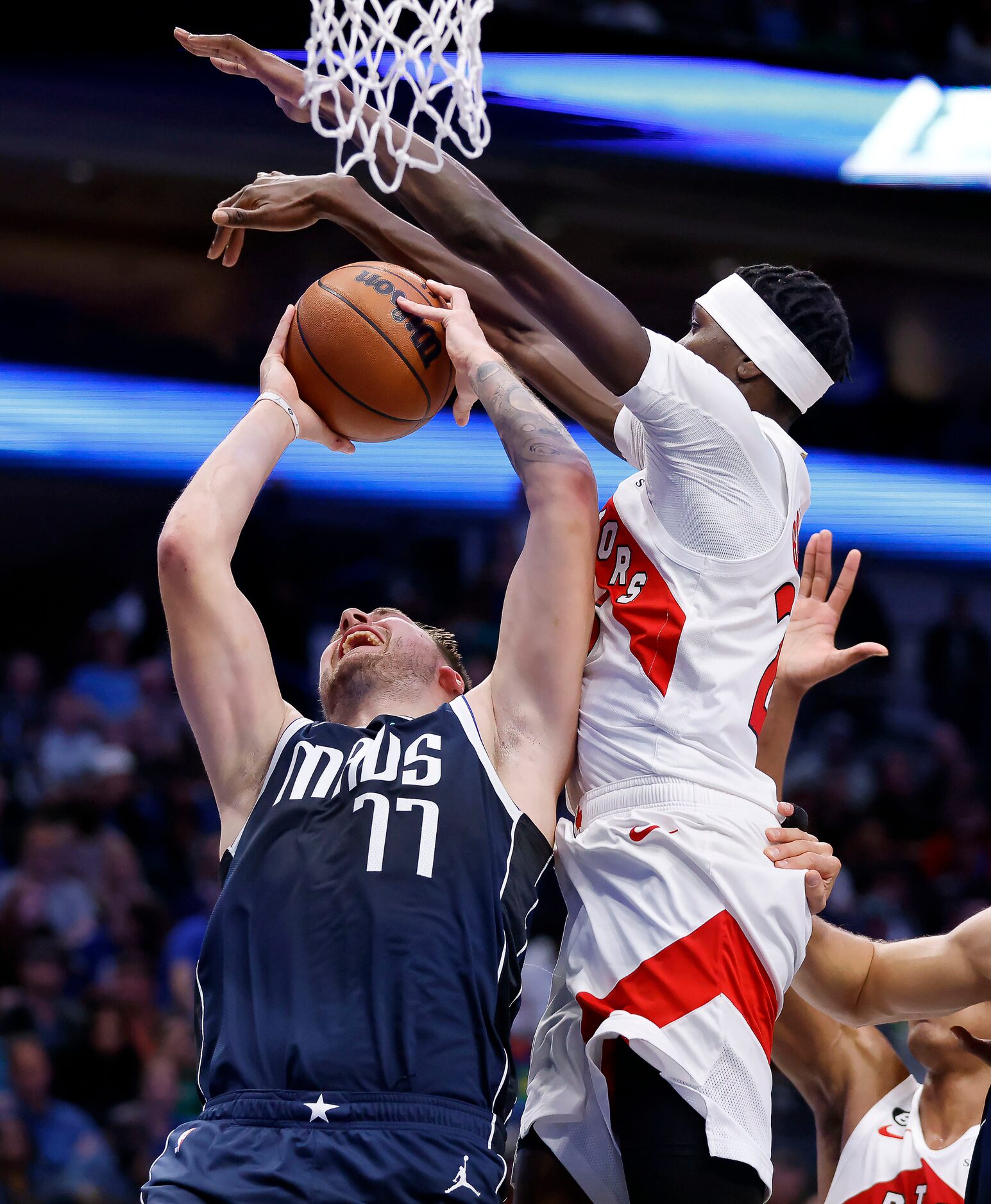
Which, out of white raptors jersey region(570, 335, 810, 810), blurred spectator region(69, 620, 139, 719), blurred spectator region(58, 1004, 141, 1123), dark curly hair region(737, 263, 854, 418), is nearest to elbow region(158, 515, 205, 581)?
white raptors jersey region(570, 335, 810, 810)

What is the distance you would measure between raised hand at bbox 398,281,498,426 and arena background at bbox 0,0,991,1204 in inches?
203

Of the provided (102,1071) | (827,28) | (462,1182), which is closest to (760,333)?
(462,1182)

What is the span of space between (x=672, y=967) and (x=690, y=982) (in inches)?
1.8

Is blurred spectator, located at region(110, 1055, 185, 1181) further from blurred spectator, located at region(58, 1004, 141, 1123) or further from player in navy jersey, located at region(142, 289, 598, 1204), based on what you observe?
player in navy jersey, located at region(142, 289, 598, 1204)

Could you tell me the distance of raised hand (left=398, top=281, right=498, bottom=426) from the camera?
3311 mm

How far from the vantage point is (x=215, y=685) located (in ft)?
10.5

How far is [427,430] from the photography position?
1038 centimetres

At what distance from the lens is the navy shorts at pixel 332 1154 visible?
267 centimetres

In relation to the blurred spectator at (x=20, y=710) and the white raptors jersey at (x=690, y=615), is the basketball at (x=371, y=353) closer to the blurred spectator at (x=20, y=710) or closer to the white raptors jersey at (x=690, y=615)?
the white raptors jersey at (x=690, y=615)

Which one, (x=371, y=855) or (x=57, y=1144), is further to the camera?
(x=57, y=1144)

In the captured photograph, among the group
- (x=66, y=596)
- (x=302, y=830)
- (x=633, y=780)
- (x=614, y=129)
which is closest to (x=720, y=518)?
(x=633, y=780)

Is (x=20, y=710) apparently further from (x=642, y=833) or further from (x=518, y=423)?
(x=642, y=833)

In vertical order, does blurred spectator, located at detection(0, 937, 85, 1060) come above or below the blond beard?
below

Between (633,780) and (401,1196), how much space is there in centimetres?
90
